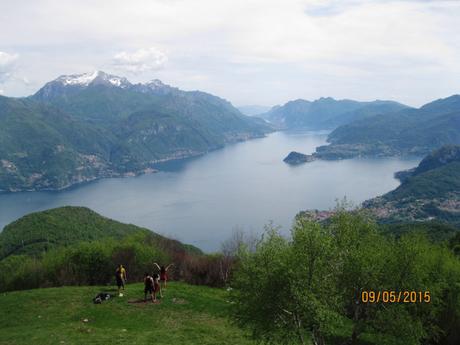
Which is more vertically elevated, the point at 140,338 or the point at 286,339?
the point at 286,339

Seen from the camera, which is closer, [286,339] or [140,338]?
[286,339]

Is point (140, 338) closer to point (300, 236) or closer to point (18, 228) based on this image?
point (300, 236)

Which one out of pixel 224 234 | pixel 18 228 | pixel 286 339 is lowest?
pixel 224 234

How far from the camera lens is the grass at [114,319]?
2527 centimetres

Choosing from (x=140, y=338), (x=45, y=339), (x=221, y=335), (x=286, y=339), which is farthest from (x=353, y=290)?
(x=45, y=339)

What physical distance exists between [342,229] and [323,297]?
6693mm

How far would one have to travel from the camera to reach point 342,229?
78.1 ft

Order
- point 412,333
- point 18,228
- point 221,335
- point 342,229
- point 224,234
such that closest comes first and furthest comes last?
point 412,333 < point 342,229 < point 221,335 < point 18,228 < point 224,234

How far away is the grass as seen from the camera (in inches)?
995

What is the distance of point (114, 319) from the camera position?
29141 millimetres
